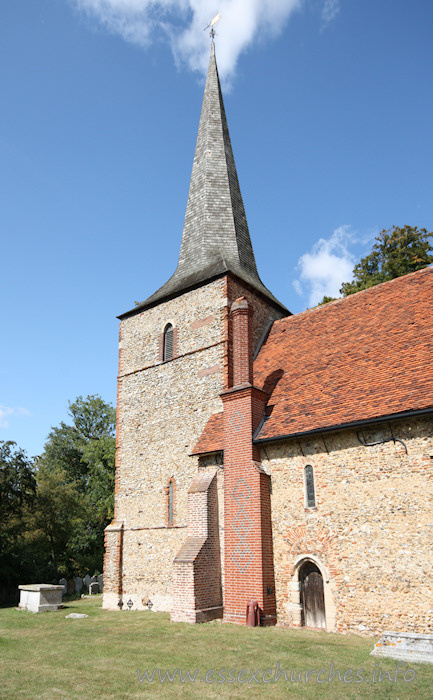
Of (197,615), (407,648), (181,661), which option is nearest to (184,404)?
(197,615)

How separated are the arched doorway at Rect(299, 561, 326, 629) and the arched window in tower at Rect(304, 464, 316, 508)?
130cm

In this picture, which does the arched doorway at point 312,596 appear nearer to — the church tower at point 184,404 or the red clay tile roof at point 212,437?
the church tower at point 184,404

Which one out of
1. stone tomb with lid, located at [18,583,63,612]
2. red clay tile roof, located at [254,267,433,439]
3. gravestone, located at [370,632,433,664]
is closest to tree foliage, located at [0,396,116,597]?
stone tomb with lid, located at [18,583,63,612]

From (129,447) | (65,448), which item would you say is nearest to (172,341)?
(129,447)

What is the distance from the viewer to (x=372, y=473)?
10.7m

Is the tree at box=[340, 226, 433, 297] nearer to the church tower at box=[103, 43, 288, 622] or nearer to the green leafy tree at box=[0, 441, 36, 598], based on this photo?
the church tower at box=[103, 43, 288, 622]

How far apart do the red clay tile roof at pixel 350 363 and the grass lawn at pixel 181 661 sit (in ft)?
14.3

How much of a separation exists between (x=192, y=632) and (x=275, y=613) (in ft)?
7.03

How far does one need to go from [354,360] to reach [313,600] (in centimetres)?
586

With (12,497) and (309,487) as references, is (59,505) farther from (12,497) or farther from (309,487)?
(309,487)

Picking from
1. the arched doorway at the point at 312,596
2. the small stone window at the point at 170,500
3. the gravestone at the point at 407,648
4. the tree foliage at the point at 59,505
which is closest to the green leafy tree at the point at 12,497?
the tree foliage at the point at 59,505

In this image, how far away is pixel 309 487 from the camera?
38.5ft

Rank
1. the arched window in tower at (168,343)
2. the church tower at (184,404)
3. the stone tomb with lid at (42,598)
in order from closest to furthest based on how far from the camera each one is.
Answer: the church tower at (184,404) → the stone tomb with lid at (42,598) → the arched window in tower at (168,343)

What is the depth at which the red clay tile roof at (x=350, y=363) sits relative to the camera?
36.9ft
